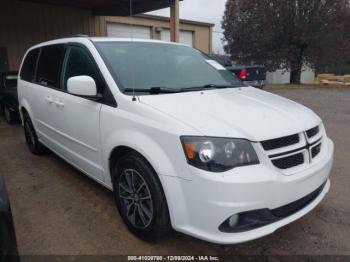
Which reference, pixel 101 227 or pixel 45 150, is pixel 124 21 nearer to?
pixel 45 150

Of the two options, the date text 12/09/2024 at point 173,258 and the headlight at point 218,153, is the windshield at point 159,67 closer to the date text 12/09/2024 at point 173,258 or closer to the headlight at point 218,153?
the headlight at point 218,153

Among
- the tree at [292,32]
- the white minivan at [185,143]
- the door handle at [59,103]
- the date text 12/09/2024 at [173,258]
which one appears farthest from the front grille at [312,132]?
the tree at [292,32]

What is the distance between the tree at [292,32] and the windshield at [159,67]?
1693 cm

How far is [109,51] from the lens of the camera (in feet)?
10.4

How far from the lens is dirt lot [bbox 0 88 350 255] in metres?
2.61

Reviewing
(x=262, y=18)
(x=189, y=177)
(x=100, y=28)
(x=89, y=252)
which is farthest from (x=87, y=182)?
(x=262, y=18)

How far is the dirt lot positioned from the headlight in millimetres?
874

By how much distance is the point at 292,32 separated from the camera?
61.7 feet

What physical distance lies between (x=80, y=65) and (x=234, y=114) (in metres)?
1.83

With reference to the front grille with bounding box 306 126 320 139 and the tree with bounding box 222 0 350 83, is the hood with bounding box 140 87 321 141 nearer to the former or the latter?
the front grille with bounding box 306 126 320 139

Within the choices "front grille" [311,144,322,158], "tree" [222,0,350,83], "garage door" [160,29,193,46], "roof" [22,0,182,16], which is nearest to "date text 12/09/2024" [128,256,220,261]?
"front grille" [311,144,322,158]

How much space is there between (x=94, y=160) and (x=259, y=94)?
179 cm

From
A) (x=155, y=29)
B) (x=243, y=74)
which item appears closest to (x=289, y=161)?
(x=243, y=74)

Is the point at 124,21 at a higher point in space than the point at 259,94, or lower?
higher
